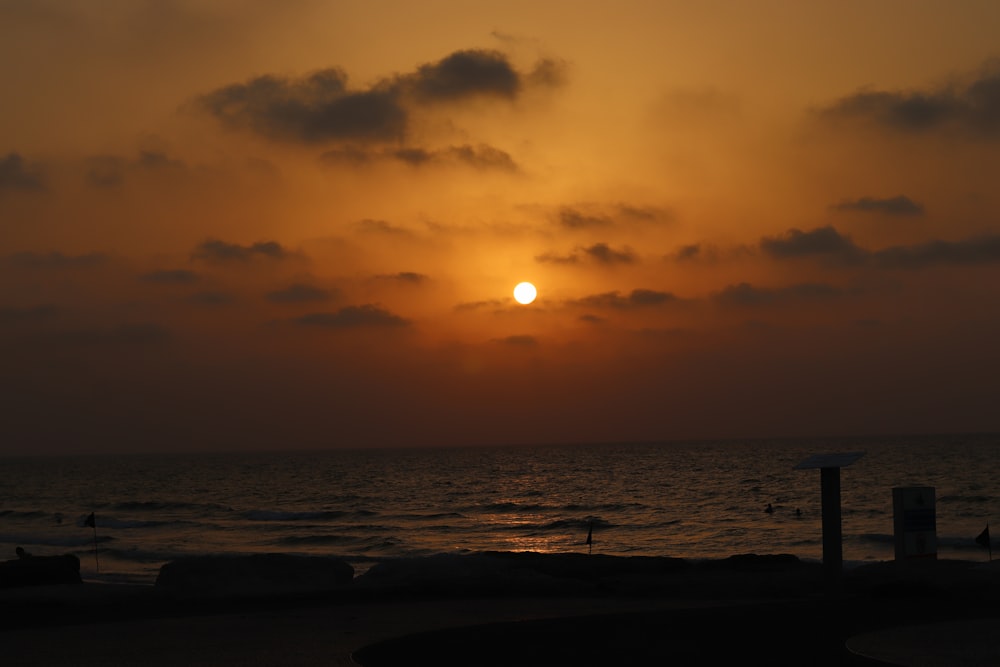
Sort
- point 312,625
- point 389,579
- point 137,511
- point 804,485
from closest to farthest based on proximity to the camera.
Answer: point 312,625
point 389,579
point 137,511
point 804,485

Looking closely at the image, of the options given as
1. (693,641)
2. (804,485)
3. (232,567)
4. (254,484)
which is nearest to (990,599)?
(693,641)

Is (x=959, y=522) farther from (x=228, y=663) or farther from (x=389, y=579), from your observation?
(x=228, y=663)

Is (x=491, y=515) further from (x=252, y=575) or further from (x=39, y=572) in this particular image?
(x=252, y=575)

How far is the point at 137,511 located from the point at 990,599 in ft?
257

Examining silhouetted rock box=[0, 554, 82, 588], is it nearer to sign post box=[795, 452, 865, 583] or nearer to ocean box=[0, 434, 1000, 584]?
ocean box=[0, 434, 1000, 584]

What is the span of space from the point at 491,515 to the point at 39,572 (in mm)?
52601

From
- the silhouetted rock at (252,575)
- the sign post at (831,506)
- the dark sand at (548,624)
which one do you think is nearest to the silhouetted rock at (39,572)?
the silhouetted rock at (252,575)

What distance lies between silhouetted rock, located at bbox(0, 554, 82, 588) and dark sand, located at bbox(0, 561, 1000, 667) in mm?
4783

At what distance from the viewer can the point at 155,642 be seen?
557 inches

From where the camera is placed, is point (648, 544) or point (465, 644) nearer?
point (465, 644)

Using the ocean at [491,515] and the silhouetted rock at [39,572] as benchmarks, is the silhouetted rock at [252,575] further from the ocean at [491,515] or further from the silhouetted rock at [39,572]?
the ocean at [491,515]

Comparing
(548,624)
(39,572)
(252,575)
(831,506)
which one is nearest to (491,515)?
(39,572)

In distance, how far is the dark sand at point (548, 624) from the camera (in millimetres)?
12438

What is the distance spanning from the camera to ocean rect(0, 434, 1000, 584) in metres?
53.2
